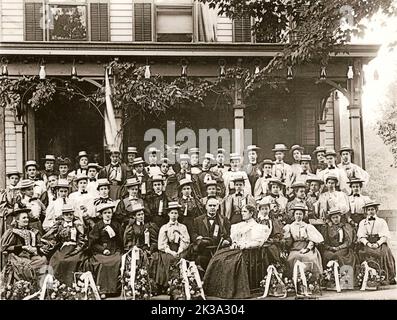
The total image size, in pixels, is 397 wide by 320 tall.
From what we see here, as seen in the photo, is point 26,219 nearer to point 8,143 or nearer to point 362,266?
point 8,143

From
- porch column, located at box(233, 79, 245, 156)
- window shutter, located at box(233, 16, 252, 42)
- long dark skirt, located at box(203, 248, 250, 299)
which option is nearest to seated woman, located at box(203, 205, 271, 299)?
long dark skirt, located at box(203, 248, 250, 299)

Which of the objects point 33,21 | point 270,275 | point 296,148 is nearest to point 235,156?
point 296,148

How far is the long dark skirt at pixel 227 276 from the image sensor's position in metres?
4.79

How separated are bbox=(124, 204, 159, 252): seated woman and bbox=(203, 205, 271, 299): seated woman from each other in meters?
0.49

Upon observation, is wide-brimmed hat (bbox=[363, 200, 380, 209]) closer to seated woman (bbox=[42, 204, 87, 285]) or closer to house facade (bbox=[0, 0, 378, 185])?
house facade (bbox=[0, 0, 378, 185])

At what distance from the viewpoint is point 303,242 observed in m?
5.07

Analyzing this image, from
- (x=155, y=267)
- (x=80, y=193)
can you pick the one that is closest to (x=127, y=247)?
(x=155, y=267)

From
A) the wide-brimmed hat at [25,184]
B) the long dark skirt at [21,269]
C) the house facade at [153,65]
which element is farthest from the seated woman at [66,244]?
the house facade at [153,65]

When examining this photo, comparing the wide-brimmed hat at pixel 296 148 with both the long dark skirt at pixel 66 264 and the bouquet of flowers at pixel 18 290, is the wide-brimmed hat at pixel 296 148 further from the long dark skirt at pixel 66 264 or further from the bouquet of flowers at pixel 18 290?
the bouquet of flowers at pixel 18 290

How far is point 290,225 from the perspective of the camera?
5.10m

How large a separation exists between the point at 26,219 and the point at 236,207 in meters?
1.67

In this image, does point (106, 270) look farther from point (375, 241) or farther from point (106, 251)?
point (375, 241)

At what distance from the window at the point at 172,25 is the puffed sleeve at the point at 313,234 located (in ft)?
6.42

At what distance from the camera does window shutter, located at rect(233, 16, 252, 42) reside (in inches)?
215
